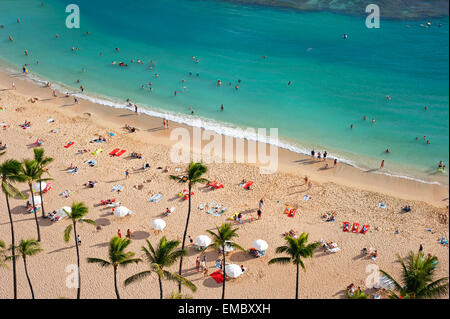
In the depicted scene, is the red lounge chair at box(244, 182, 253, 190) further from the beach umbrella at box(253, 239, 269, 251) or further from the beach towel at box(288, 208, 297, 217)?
the beach umbrella at box(253, 239, 269, 251)

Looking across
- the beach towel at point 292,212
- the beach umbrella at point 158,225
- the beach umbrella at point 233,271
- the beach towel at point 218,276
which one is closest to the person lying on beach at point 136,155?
the beach umbrella at point 158,225

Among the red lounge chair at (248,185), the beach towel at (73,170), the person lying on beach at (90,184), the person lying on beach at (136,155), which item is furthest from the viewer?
the person lying on beach at (136,155)

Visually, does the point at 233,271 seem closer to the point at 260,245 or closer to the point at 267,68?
the point at 260,245

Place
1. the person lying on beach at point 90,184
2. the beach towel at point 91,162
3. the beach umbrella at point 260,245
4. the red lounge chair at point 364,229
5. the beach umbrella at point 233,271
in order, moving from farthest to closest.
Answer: the beach towel at point 91,162
the person lying on beach at point 90,184
the red lounge chair at point 364,229
the beach umbrella at point 260,245
the beach umbrella at point 233,271

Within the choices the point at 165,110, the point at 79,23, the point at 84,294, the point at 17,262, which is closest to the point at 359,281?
the point at 84,294

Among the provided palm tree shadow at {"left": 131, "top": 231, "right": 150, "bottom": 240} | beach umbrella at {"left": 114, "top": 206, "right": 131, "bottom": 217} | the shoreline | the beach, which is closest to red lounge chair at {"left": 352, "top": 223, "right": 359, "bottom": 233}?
the beach

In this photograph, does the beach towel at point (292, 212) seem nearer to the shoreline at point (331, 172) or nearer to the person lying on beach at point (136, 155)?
the shoreline at point (331, 172)
